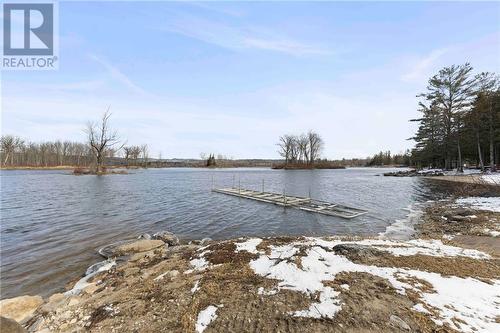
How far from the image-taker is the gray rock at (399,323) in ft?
10.7

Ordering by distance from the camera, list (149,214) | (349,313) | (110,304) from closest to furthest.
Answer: (349,313) < (110,304) < (149,214)

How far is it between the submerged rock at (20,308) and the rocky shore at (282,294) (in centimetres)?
2

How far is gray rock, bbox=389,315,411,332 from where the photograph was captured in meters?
3.27

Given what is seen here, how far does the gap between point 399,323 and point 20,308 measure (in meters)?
→ 6.58

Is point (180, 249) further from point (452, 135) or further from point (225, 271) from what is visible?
point (452, 135)

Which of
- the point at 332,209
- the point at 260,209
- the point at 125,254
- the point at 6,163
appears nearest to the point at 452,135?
the point at 332,209

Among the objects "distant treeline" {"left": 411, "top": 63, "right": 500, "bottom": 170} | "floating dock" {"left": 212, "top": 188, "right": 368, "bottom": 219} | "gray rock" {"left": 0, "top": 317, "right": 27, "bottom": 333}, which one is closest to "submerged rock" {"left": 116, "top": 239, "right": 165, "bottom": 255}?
"gray rock" {"left": 0, "top": 317, "right": 27, "bottom": 333}

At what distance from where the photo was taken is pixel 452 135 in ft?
129

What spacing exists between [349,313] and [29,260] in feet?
30.5

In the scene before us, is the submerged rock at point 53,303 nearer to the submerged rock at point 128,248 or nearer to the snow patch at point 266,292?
the submerged rock at point 128,248

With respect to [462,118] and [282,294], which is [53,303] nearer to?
[282,294]

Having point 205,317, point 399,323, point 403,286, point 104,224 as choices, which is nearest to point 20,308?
point 205,317

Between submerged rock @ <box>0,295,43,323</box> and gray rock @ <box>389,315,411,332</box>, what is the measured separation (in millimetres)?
6050

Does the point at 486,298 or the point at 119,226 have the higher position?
the point at 486,298
